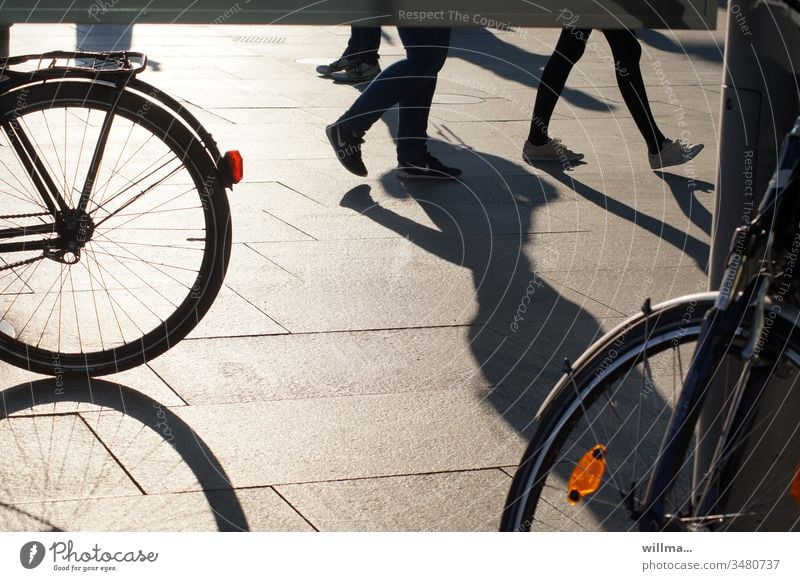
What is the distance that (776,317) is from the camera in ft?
6.44

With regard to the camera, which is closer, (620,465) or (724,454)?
(724,454)

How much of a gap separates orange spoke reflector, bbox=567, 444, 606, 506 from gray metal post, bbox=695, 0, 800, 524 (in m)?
0.30

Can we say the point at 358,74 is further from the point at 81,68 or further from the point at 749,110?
the point at 749,110

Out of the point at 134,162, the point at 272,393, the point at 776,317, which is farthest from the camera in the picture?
the point at 134,162

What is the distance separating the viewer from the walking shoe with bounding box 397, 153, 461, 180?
5.75 metres

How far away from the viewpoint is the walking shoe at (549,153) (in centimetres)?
620

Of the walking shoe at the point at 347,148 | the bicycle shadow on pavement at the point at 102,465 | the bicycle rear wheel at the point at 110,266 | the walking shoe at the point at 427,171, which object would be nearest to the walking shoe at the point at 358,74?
the walking shoe at the point at 347,148

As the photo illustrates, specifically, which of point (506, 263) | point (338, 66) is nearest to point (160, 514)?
point (506, 263)

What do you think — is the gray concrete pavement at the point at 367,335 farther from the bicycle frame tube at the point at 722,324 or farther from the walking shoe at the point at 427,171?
the bicycle frame tube at the point at 722,324

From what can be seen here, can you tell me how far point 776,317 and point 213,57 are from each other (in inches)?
311

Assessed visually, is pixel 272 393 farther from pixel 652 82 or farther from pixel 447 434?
pixel 652 82

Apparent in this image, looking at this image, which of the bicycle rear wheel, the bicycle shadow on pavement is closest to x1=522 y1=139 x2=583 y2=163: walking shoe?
the bicycle rear wheel

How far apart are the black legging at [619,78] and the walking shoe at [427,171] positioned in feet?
1.89
